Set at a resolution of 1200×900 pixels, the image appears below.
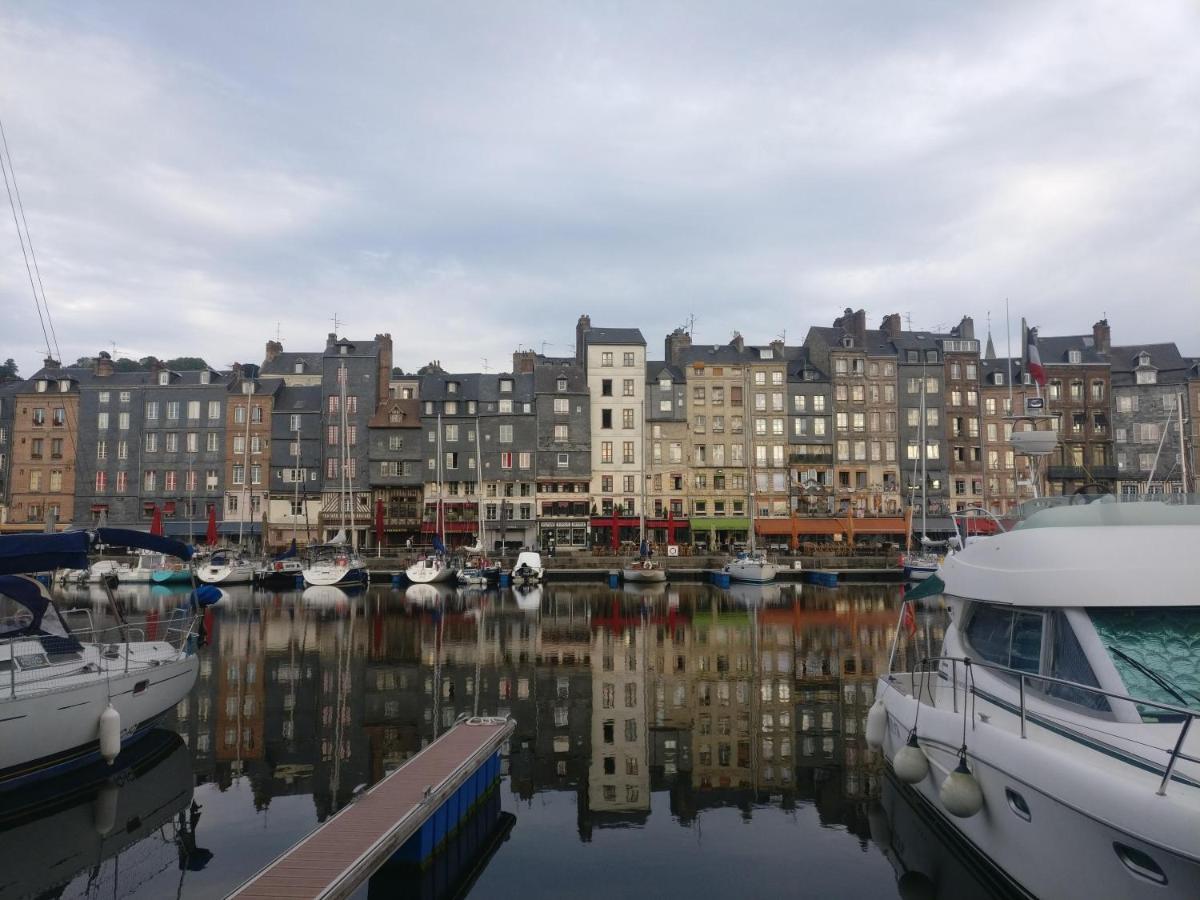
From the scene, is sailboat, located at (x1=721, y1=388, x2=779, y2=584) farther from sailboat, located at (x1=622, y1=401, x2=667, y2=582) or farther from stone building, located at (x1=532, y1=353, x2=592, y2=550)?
stone building, located at (x1=532, y1=353, x2=592, y2=550)

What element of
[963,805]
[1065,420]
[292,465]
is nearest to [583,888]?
[963,805]

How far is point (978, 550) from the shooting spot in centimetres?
1216

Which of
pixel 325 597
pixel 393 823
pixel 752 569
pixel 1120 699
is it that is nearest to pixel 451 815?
pixel 393 823

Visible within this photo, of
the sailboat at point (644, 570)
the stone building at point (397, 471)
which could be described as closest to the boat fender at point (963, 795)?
the sailboat at point (644, 570)

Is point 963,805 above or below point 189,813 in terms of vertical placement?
above

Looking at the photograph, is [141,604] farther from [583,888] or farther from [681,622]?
[583,888]

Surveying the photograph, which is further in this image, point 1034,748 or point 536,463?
point 536,463

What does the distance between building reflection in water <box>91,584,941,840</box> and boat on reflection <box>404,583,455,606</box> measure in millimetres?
6540

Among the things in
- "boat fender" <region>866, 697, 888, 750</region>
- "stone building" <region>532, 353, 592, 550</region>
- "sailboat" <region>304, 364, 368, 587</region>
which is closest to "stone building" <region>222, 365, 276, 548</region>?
"sailboat" <region>304, 364, 368, 587</region>

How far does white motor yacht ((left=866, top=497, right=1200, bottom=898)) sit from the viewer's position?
7012 millimetres

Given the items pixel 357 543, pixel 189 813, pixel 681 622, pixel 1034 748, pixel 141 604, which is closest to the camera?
pixel 1034 748

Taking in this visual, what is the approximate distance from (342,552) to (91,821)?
50.0 metres

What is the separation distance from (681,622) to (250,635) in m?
17.0

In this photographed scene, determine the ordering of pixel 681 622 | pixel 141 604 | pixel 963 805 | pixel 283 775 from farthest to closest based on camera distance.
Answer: pixel 141 604 → pixel 681 622 → pixel 283 775 → pixel 963 805
